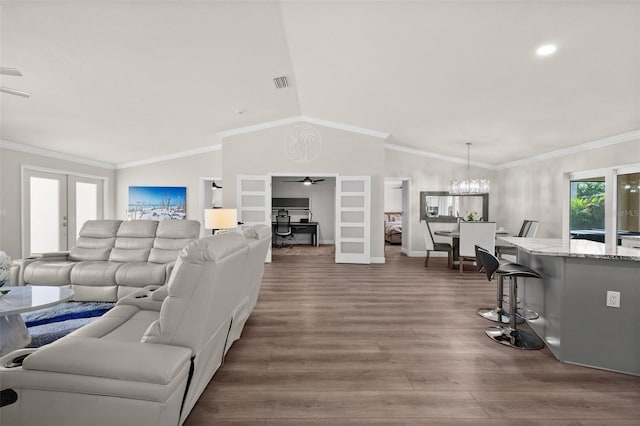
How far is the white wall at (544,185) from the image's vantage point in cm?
509

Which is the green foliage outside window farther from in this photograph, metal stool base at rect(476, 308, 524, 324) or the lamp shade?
the lamp shade

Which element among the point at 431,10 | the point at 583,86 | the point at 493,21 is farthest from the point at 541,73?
the point at 431,10

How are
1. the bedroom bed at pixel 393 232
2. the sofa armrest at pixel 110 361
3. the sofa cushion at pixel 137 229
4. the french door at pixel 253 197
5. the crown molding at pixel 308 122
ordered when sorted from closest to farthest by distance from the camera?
1. the sofa armrest at pixel 110 361
2. the sofa cushion at pixel 137 229
3. the crown molding at pixel 308 122
4. the french door at pixel 253 197
5. the bedroom bed at pixel 393 232

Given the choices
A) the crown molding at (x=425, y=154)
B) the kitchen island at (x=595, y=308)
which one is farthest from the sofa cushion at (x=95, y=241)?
the crown molding at (x=425, y=154)

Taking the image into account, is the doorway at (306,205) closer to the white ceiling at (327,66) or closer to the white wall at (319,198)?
the white wall at (319,198)

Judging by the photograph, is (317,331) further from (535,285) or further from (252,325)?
(535,285)

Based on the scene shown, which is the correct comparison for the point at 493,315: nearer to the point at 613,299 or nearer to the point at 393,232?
the point at 613,299

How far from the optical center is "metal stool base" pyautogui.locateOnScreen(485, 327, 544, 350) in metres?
2.69

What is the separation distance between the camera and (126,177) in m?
8.02

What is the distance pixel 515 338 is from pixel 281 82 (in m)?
4.61

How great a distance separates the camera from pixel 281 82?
16.2ft

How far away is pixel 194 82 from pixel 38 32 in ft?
5.84

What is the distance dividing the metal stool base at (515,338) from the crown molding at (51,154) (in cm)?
770

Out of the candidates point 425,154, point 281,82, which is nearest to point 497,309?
point 281,82
